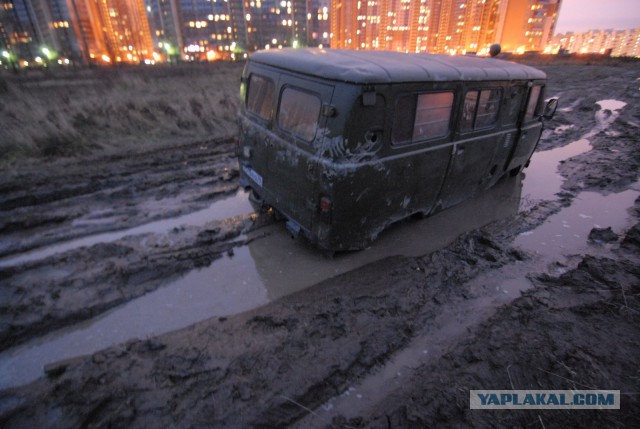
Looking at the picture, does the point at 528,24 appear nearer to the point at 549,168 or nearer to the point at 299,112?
the point at 549,168

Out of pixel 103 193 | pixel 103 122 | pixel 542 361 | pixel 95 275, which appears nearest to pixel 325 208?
pixel 542 361

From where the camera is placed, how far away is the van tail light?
132 inches

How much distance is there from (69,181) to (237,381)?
5.44 metres

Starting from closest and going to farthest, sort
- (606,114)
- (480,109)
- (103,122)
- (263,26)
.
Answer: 1. (480,109)
2. (103,122)
3. (606,114)
4. (263,26)

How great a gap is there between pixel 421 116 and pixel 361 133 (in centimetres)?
93

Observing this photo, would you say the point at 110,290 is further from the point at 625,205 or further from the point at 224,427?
the point at 625,205

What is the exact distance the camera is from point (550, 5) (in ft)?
293

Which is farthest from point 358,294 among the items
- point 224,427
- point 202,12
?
point 202,12

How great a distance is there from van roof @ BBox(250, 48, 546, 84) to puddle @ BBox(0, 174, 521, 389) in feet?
7.40

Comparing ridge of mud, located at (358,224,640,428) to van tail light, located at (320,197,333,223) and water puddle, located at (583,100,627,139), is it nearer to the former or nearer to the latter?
van tail light, located at (320,197,333,223)

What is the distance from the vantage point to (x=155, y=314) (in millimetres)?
3207

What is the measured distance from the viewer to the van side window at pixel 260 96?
12.8ft

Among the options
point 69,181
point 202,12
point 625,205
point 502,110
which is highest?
point 202,12

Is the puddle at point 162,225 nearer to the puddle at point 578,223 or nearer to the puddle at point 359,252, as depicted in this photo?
the puddle at point 359,252
